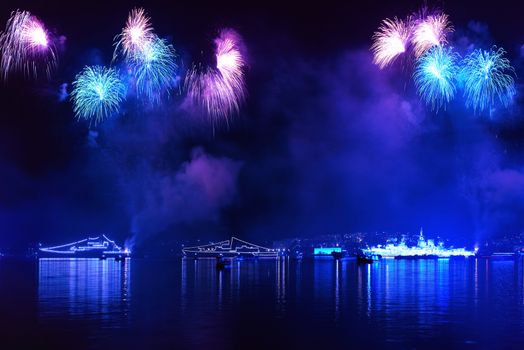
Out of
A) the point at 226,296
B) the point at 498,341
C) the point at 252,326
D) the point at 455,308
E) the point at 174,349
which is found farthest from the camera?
the point at 226,296

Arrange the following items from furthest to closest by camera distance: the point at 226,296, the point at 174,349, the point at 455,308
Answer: the point at 226,296, the point at 455,308, the point at 174,349

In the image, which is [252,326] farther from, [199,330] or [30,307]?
[30,307]

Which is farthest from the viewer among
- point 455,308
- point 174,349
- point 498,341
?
point 455,308

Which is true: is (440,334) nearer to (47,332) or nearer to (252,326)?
(252,326)

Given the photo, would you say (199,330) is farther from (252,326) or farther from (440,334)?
(440,334)

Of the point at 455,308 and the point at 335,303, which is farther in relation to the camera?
the point at 335,303

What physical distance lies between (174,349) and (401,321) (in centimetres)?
1226

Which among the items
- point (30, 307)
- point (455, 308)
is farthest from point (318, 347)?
point (30, 307)

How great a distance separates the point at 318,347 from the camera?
24.0 m

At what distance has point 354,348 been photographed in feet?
78.1

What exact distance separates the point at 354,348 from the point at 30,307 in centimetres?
2148

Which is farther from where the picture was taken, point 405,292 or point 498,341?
point 405,292

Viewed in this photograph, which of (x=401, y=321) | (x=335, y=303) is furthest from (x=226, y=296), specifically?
(x=401, y=321)

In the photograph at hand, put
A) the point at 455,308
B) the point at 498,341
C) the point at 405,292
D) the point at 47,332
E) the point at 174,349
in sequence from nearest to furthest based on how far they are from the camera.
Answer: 1. the point at 174,349
2. the point at 498,341
3. the point at 47,332
4. the point at 455,308
5. the point at 405,292
